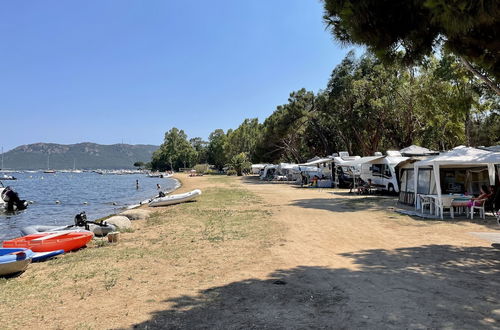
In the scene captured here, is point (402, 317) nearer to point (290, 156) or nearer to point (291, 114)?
point (291, 114)

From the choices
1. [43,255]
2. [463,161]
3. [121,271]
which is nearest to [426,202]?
[463,161]

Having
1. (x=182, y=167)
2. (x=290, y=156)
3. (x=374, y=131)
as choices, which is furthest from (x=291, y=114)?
(x=182, y=167)

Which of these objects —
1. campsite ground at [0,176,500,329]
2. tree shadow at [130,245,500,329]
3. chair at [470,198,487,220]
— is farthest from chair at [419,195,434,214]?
tree shadow at [130,245,500,329]

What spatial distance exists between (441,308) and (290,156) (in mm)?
59790

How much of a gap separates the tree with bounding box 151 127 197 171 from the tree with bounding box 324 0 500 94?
425 ft

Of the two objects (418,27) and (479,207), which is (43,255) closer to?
(418,27)

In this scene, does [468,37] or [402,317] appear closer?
[402,317]

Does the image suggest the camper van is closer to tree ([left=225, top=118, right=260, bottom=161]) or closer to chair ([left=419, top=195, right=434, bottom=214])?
chair ([left=419, top=195, right=434, bottom=214])

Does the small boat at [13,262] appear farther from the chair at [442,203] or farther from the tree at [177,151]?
the tree at [177,151]

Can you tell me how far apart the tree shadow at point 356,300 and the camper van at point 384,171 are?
598 inches

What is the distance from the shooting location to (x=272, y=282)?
19.4 feet

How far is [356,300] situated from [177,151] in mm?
134097

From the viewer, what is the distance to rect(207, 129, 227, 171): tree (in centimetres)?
10375

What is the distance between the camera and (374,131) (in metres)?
35.9
